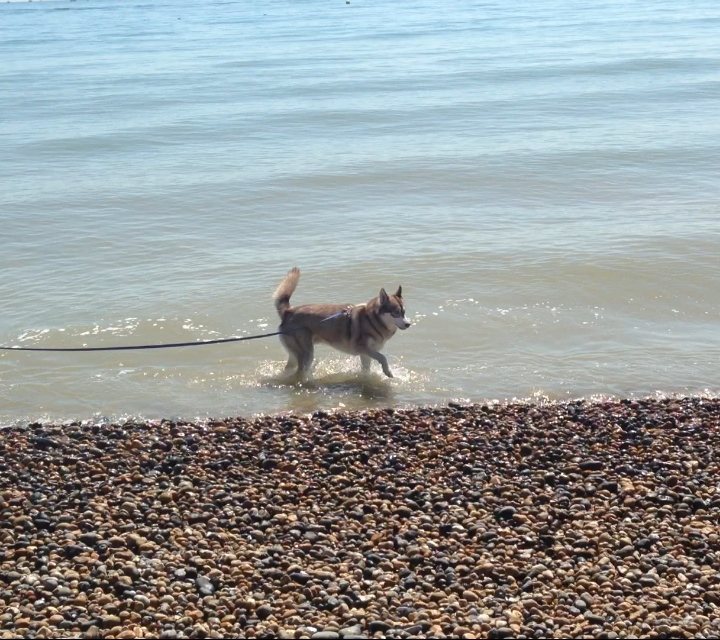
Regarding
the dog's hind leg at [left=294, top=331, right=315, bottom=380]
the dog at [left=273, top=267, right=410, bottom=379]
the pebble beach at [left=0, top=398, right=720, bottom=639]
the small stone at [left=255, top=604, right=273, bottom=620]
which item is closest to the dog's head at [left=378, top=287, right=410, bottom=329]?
the dog at [left=273, top=267, right=410, bottom=379]

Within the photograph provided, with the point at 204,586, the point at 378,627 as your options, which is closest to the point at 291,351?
the point at 204,586

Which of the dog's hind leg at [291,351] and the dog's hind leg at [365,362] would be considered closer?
the dog's hind leg at [291,351]

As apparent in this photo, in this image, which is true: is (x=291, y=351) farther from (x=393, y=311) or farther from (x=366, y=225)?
(x=366, y=225)

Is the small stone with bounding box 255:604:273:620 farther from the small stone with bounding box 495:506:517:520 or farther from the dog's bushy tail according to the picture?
the dog's bushy tail

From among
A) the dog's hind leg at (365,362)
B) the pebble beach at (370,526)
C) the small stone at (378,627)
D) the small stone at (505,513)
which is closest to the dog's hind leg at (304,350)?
the dog's hind leg at (365,362)

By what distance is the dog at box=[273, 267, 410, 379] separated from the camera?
12.1 meters

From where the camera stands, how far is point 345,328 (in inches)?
479

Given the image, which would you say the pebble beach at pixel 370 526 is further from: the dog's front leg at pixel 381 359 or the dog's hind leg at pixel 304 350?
the dog's hind leg at pixel 304 350

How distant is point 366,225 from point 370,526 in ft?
36.3

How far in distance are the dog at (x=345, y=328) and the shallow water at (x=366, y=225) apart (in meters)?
0.38

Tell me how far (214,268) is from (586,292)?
5.28 m

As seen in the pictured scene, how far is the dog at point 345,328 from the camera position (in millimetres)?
12102

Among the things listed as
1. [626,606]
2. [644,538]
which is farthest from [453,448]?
[626,606]

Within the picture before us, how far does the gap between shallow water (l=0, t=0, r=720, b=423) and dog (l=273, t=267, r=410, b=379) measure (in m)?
0.38
